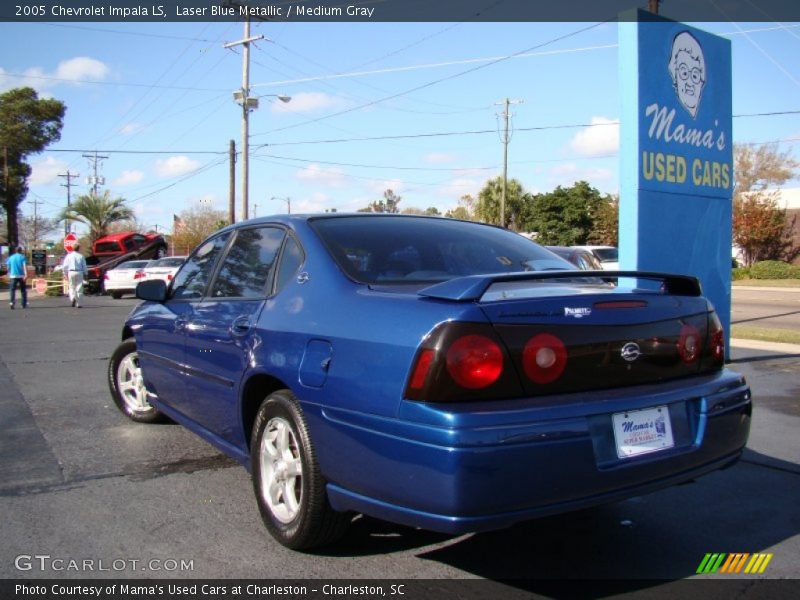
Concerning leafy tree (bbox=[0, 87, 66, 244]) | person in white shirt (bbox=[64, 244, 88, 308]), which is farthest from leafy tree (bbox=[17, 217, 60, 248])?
person in white shirt (bbox=[64, 244, 88, 308])

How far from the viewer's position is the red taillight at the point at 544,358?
8.25 feet

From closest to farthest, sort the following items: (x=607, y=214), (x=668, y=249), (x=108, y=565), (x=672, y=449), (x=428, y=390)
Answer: (x=428, y=390)
(x=672, y=449)
(x=108, y=565)
(x=668, y=249)
(x=607, y=214)

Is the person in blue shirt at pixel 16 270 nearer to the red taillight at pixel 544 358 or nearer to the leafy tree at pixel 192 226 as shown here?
the red taillight at pixel 544 358

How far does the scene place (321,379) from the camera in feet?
9.18

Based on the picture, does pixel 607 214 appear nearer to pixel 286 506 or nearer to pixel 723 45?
pixel 723 45

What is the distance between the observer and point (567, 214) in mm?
52219

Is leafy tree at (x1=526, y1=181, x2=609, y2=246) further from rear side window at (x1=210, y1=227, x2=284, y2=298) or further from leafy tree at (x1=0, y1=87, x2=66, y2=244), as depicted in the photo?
rear side window at (x1=210, y1=227, x2=284, y2=298)

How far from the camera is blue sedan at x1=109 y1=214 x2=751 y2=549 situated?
94.1 inches

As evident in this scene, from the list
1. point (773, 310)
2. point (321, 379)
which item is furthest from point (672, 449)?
point (773, 310)

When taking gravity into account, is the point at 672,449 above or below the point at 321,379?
below

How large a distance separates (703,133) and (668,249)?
169cm

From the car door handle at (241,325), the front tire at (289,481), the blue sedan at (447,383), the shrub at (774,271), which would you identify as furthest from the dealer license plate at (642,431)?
the shrub at (774,271)

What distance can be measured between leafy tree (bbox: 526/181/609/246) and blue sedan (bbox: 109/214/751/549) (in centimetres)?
4910

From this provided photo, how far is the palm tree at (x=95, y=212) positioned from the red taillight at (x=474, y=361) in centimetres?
4583
